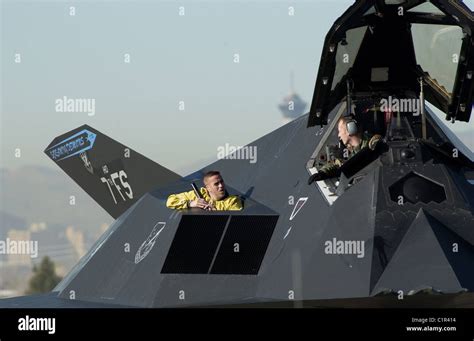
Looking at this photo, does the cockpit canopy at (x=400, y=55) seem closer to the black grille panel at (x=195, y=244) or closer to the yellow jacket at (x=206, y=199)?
the yellow jacket at (x=206, y=199)

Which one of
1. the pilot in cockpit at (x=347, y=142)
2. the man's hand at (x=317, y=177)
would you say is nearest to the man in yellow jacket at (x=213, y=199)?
the man's hand at (x=317, y=177)

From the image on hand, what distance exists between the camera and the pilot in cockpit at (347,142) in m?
18.0

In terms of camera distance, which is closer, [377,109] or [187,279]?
[187,279]

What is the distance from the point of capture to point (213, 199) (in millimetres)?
19000

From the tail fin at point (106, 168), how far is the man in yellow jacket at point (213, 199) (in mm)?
7017

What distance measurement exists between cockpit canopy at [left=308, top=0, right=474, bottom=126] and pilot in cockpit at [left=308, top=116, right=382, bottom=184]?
0.90m

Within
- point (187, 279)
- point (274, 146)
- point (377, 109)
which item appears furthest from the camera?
point (274, 146)

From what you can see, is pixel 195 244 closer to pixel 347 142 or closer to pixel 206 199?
pixel 206 199

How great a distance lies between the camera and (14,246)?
22.1 meters

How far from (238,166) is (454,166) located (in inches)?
200

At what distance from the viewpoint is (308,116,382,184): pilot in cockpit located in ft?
58.9

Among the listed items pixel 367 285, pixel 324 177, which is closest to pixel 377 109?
pixel 324 177
